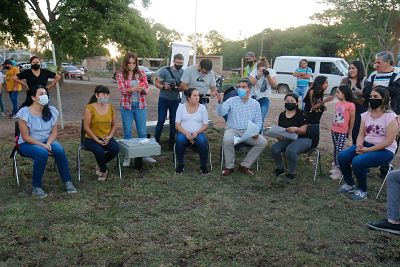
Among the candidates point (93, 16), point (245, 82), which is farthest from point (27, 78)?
point (93, 16)

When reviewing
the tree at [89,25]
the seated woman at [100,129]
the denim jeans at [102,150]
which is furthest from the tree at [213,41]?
the denim jeans at [102,150]

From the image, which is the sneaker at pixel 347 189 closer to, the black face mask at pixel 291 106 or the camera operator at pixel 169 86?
the black face mask at pixel 291 106

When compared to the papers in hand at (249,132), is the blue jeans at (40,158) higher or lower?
lower

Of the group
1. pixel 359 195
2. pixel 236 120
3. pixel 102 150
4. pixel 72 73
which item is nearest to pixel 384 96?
pixel 359 195

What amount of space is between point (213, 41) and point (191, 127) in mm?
61686

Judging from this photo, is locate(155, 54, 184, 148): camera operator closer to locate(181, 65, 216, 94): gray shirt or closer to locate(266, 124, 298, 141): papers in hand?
locate(181, 65, 216, 94): gray shirt

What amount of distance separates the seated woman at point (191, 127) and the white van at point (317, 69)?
44.1 feet

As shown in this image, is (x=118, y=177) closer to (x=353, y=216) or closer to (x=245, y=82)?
(x=245, y=82)

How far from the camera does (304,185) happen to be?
16.5ft

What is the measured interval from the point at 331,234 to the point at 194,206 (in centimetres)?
146

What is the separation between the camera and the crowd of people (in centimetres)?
443

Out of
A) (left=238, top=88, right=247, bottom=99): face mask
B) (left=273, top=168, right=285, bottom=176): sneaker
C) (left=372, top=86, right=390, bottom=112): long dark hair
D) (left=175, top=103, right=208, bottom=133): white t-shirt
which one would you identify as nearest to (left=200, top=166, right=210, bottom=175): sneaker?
(left=175, top=103, right=208, bottom=133): white t-shirt

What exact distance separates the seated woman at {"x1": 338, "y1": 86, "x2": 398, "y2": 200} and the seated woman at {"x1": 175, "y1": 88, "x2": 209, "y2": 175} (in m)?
1.92

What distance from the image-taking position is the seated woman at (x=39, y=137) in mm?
4367
